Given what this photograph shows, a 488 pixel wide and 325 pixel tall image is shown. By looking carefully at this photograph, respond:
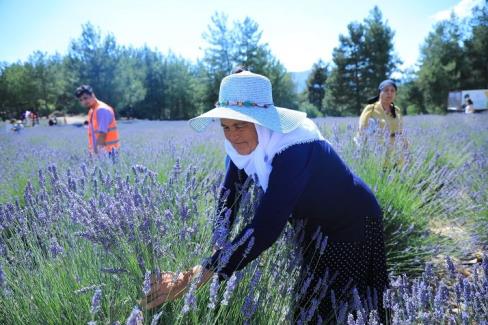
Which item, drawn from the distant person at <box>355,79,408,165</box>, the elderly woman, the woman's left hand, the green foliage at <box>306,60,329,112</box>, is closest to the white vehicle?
the green foliage at <box>306,60,329,112</box>

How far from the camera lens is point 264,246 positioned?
121 cm

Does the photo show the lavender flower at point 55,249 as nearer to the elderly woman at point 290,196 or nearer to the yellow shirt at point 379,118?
the elderly woman at point 290,196

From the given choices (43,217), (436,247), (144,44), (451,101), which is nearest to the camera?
(43,217)

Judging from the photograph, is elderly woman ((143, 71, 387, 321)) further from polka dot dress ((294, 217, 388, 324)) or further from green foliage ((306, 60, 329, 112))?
green foliage ((306, 60, 329, 112))

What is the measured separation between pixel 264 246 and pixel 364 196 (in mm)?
668

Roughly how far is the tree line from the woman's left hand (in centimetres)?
3005

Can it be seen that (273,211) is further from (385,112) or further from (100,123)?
(100,123)

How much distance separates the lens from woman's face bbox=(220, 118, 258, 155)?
1.44 meters

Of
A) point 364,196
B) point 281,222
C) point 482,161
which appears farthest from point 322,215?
point 482,161

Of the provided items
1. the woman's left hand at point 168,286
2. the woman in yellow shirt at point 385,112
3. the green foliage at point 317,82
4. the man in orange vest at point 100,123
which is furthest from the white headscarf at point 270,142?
the green foliage at point 317,82

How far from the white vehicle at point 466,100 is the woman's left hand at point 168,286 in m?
27.4

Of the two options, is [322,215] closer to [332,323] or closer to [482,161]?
[332,323]

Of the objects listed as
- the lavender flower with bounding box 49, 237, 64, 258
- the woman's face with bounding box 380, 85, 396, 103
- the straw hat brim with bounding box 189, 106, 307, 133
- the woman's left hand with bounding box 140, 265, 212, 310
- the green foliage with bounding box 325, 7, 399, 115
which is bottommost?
the woman's left hand with bounding box 140, 265, 212, 310

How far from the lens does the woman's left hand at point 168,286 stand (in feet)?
3.43
